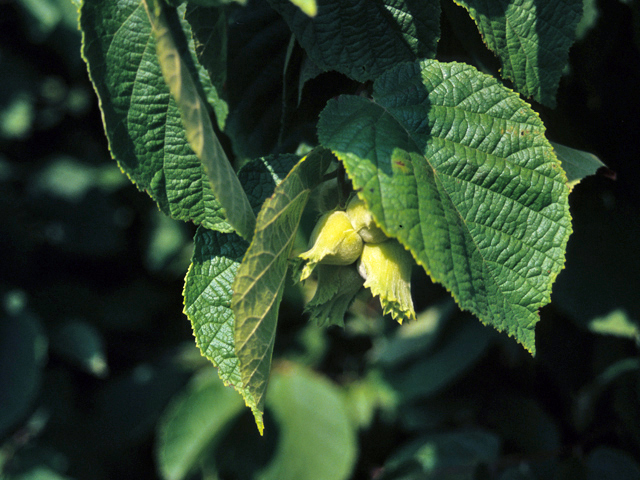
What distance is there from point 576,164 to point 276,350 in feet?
4.83

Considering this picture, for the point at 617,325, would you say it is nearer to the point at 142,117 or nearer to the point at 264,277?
the point at 264,277

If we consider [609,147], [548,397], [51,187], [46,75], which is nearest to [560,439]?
[548,397]

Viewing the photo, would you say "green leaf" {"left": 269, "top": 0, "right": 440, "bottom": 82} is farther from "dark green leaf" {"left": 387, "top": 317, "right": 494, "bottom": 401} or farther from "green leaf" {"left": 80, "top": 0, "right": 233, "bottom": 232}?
"dark green leaf" {"left": 387, "top": 317, "right": 494, "bottom": 401}

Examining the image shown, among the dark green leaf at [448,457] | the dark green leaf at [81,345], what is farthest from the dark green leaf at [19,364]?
the dark green leaf at [448,457]

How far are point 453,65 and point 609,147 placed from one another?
2.05 feet

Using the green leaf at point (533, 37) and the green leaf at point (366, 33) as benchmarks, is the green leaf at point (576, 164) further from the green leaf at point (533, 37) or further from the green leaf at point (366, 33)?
the green leaf at point (366, 33)

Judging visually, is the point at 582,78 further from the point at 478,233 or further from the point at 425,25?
the point at 478,233

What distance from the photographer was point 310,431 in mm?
1765

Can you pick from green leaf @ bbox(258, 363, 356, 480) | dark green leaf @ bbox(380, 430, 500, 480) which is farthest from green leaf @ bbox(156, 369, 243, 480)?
dark green leaf @ bbox(380, 430, 500, 480)

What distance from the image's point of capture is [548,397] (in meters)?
1.60

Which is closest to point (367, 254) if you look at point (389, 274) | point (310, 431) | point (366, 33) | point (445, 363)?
point (389, 274)

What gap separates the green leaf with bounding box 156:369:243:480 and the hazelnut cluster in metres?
1.37

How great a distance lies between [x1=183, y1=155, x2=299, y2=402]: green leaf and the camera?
1.90 ft

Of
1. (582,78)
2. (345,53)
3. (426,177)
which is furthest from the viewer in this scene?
(582,78)
